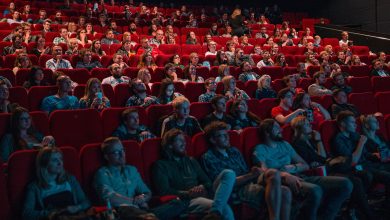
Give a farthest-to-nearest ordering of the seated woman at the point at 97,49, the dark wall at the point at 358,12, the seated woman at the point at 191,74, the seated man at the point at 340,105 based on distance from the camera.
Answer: the dark wall at the point at 358,12
the seated woman at the point at 97,49
the seated woman at the point at 191,74
the seated man at the point at 340,105

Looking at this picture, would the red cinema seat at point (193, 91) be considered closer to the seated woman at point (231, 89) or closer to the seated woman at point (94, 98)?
the seated woman at point (231, 89)

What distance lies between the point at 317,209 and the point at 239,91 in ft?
2.86

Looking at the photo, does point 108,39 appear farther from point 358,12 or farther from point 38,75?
point 358,12

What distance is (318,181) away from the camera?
1.43 meters

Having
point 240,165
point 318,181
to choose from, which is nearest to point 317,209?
point 318,181

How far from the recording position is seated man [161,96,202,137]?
1.62 meters

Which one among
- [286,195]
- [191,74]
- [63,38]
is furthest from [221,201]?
[63,38]

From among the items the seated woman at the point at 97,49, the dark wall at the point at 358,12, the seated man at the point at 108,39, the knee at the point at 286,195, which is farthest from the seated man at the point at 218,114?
the dark wall at the point at 358,12

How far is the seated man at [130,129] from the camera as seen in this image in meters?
1.54

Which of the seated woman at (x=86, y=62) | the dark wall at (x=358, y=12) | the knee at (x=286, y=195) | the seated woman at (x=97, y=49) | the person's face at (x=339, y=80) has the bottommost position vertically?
the knee at (x=286, y=195)

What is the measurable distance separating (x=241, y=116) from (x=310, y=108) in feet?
1.19

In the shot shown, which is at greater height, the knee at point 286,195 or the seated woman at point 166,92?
the seated woman at point 166,92

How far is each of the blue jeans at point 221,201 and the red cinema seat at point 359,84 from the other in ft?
4.89

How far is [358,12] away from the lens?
5.03 m
